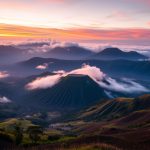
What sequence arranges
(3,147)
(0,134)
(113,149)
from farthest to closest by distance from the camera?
(0,134) → (3,147) → (113,149)

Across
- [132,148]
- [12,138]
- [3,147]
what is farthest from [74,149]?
[12,138]

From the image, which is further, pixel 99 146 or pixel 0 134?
pixel 0 134

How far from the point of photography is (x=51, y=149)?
137m

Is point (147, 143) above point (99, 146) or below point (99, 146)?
below

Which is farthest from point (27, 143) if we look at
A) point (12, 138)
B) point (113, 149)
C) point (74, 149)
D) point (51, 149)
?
point (113, 149)

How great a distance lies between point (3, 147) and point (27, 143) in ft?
70.3

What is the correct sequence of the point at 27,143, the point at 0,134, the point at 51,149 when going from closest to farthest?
the point at 51,149 < the point at 27,143 < the point at 0,134

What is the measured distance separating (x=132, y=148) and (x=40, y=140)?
67.6 m

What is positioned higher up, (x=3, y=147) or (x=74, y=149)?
(x=74, y=149)

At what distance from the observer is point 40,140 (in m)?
199

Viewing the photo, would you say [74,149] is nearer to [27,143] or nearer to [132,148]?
[132,148]

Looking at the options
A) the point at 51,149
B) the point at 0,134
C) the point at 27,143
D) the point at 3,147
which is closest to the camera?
the point at 51,149

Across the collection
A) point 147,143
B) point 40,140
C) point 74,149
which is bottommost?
point 40,140

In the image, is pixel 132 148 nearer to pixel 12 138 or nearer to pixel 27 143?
pixel 27 143
